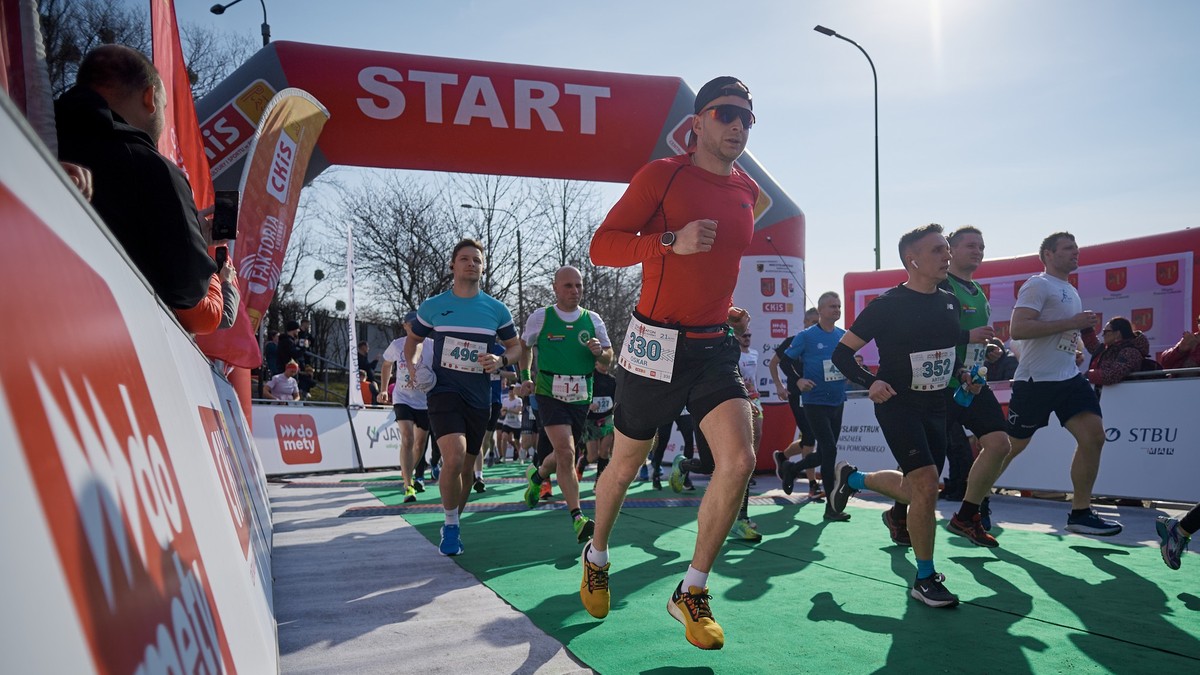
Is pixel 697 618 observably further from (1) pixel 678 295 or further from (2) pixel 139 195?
(2) pixel 139 195

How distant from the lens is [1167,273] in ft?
39.5

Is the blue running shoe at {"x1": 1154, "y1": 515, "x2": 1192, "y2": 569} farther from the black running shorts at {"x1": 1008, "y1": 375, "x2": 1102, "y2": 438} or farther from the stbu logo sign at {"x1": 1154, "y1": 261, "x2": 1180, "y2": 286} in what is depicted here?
the stbu logo sign at {"x1": 1154, "y1": 261, "x2": 1180, "y2": 286}

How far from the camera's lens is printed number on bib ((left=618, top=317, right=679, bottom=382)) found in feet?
11.8

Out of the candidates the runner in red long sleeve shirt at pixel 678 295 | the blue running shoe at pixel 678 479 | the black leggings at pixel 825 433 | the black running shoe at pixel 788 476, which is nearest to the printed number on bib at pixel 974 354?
the black leggings at pixel 825 433

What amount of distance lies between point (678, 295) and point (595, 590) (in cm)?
136

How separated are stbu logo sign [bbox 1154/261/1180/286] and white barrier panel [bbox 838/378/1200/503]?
4.35 metres

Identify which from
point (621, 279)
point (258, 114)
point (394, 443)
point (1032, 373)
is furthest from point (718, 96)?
point (621, 279)

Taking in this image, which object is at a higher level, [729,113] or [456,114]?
[456,114]

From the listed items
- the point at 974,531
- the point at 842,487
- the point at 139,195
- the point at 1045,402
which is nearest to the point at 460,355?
the point at 842,487

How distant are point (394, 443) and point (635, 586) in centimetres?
1348

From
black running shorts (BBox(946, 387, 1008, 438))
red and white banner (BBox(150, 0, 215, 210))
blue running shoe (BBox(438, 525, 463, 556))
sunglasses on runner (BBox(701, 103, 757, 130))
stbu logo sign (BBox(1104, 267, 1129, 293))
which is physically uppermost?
red and white banner (BBox(150, 0, 215, 210))

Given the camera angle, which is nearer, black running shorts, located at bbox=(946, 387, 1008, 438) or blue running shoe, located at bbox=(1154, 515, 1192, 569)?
blue running shoe, located at bbox=(1154, 515, 1192, 569)

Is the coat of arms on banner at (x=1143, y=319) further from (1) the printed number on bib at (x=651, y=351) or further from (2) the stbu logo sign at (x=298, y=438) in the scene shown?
(2) the stbu logo sign at (x=298, y=438)

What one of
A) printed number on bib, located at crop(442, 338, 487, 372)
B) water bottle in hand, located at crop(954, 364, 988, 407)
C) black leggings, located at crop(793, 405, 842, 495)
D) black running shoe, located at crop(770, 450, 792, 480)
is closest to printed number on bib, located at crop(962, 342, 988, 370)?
water bottle in hand, located at crop(954, 364, 988, 407)
